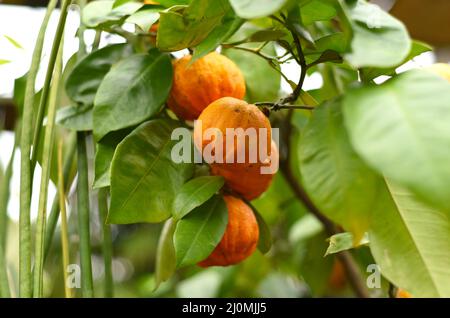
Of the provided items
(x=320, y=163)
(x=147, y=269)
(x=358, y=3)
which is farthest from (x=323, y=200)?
(x=147, y=269)

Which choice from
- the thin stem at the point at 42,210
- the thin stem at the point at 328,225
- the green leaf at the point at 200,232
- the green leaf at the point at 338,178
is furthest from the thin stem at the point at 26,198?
the thin stem at the point at 328,225

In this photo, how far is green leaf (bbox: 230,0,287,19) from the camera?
1.25 ft

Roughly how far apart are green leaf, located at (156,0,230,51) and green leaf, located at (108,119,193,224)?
2.9 inches

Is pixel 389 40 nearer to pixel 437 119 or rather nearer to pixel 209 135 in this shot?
pixel 437 119

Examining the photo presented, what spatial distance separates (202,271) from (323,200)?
0.89 m

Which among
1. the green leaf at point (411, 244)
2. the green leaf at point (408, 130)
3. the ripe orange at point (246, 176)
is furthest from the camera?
the ripe orange at point (246, 176)

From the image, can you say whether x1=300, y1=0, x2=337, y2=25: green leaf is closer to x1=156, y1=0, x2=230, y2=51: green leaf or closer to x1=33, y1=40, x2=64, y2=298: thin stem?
x1=156, y1=0, x2=230, y2=51: green leaf

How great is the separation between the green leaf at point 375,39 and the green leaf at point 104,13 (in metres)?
0.23

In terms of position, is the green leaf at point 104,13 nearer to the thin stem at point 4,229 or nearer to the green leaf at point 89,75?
the green leaf at point 89,75

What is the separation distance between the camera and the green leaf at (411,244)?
453mm

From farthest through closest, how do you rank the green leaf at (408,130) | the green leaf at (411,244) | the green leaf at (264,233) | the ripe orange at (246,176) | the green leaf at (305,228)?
the green leaf at (305,228)
the green leaf at (264,233)
the ripe orange at (246,176)
the green leaf at (411,244)
the green leaf at (408,130)

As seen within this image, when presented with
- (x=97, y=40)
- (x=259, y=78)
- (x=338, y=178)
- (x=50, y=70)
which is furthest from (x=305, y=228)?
(x=338, y=178)

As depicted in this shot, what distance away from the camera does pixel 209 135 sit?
530mm
